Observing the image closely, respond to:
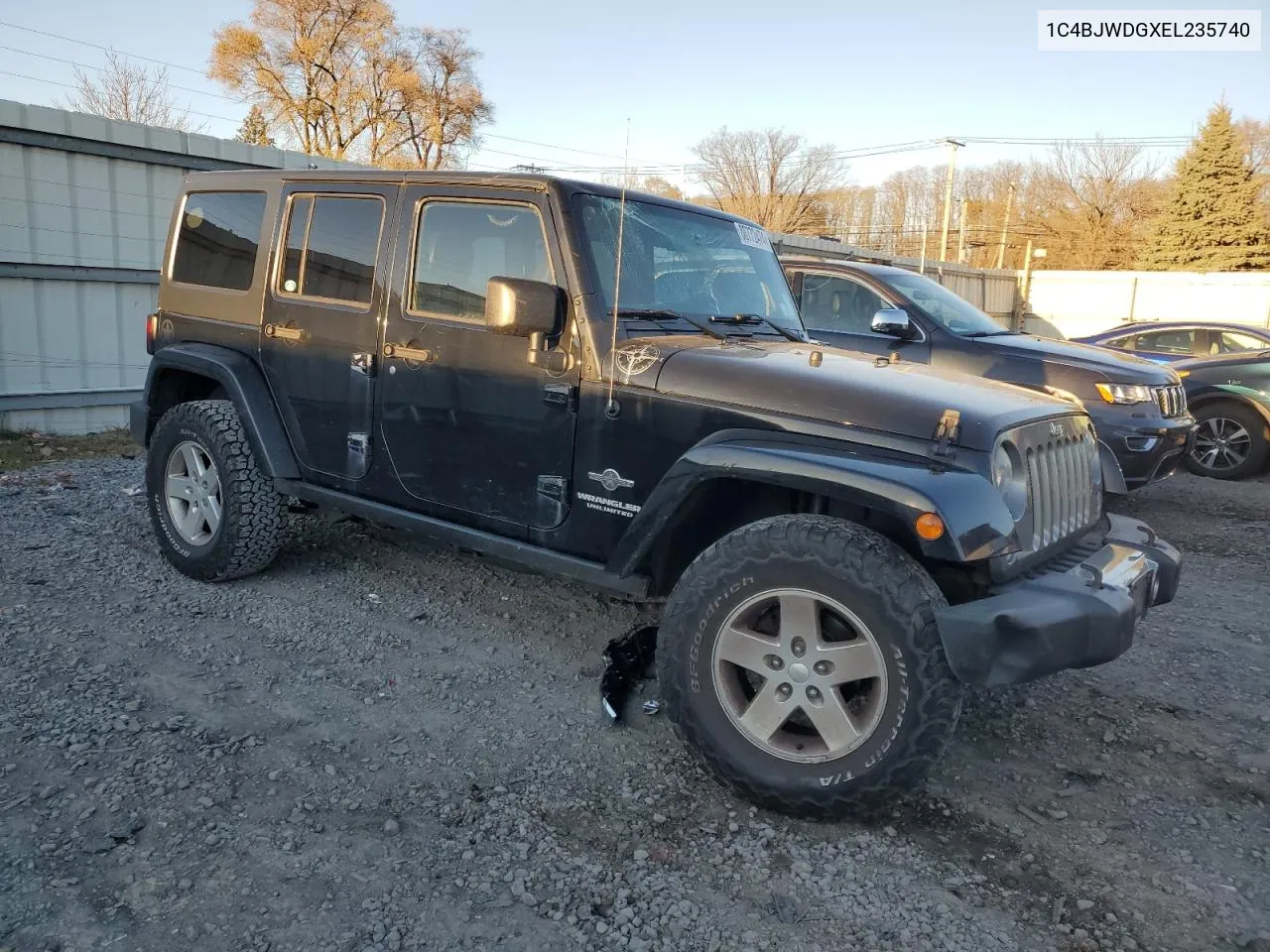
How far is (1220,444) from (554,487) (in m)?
8.35

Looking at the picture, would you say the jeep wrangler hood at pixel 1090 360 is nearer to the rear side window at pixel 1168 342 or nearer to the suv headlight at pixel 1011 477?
the rear side window at pixel 1168 342

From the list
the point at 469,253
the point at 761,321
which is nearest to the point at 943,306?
the point at 761,321

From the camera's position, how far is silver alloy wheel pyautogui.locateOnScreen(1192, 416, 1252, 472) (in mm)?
9242

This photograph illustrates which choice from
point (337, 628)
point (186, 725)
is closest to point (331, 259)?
point (337, 628)

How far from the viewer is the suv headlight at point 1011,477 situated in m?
2.97

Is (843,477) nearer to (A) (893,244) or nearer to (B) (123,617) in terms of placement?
(B) (123,617)

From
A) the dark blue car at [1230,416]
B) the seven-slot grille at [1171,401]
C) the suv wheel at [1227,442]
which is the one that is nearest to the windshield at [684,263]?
the seven-slot grille at [1171,401]

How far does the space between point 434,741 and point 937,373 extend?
238 centimetres

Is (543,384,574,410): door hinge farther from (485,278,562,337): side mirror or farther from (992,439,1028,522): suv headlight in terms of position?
(992,439,1028,522): suv headlight

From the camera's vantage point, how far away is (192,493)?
4.98 meters

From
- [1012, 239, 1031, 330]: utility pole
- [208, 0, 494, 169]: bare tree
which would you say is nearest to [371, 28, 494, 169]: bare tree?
[208, 0, 494, 169]: bare tree

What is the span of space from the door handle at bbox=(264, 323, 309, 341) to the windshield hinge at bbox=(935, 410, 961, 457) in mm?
2957

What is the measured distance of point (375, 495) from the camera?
14.1ft

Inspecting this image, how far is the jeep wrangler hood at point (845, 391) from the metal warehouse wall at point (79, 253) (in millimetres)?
7537
